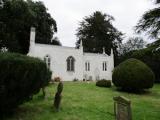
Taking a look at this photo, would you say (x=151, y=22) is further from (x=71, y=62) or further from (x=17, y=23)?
(x=17, y=23)

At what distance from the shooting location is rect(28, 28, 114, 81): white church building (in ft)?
112

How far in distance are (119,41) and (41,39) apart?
19.6m

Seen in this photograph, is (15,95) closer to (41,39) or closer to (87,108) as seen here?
(87,108)

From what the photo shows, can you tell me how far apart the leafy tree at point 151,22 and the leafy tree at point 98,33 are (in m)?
39.1

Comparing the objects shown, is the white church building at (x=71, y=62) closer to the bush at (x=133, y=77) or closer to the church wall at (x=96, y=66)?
the church wall at (x=96, y=66)

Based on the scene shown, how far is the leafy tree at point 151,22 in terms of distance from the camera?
41.5 feet

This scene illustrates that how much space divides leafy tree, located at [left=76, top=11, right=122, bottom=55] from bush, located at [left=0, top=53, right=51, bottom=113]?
42497 millimetres

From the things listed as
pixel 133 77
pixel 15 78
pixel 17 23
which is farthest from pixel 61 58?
pixel 15 78

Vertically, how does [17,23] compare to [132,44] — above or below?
below

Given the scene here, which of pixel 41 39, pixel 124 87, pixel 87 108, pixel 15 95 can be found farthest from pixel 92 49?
pixel 15 95

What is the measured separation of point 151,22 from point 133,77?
10636 millimetres

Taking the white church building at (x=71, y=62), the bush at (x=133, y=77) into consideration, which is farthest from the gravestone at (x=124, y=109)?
the white church building at (x=71, y=62)

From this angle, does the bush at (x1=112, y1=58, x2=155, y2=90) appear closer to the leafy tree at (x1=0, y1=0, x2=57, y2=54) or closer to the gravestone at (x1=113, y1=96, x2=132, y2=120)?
the gravestone at (x1=113, y1=96, x2=132, y2=120)

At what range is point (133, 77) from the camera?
22.8 m
